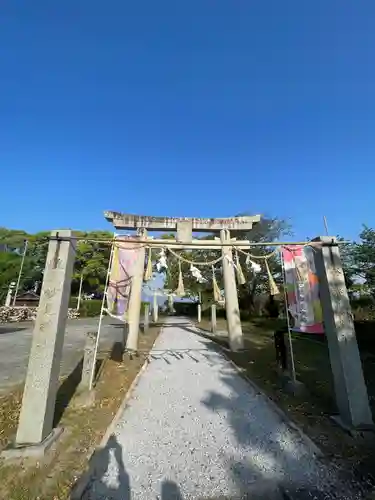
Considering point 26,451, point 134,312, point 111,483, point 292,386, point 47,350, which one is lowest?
point 111,483

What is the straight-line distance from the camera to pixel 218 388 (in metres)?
6.98

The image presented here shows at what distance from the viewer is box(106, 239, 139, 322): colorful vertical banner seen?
6219 millimetres

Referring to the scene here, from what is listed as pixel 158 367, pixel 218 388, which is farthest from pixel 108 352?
pixel 218 388

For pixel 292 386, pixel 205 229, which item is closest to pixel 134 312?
pixel 205 229

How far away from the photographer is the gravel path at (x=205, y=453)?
10.2ft

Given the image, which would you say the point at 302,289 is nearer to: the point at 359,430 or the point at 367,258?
the point at 359,430

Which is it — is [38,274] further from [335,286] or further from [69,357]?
[335,286]

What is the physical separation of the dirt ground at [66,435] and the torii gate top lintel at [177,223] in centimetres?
566

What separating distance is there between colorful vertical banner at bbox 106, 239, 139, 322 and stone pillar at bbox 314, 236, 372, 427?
400 centimetres

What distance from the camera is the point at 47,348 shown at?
433 cm

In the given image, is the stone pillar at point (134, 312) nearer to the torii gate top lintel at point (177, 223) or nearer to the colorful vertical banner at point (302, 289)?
the torii gate top lintel at point (177, 223)

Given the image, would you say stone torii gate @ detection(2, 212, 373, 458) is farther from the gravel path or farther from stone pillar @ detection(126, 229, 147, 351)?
stone pillar @ detection(126, 229, 147, 351)

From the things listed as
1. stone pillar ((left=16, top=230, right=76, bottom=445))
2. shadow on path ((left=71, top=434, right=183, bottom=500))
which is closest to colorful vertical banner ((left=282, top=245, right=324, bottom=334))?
shadow on path ((left=71, top=434, right=183, bottom=500))

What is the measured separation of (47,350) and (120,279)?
233cm
